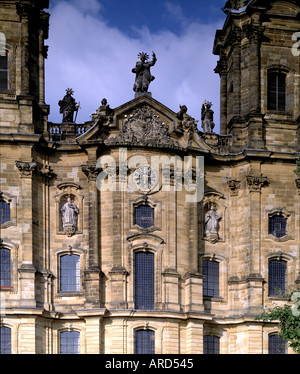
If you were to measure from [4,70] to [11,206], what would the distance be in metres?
6.11

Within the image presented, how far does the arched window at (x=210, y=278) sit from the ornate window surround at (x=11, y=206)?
8.51 m

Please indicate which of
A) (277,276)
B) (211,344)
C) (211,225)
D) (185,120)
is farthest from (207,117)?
(211,344)

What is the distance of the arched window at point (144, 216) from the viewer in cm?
5047

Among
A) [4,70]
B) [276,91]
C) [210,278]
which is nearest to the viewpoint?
[4,70]

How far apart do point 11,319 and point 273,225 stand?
486 inches

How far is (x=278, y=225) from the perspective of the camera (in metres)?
52.4

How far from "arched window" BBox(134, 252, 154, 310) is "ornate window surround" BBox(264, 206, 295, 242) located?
18.0ft

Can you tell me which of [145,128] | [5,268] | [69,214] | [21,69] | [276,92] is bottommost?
[5,268]

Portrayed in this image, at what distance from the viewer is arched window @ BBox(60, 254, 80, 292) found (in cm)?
5009

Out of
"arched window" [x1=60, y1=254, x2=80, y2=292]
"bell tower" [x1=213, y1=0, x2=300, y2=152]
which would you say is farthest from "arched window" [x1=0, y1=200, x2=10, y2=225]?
"bell tower" [x1=213, y1=0, x2=300, y2=152]

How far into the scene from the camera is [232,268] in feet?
170

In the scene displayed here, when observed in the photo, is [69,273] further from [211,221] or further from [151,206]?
[211,221]
